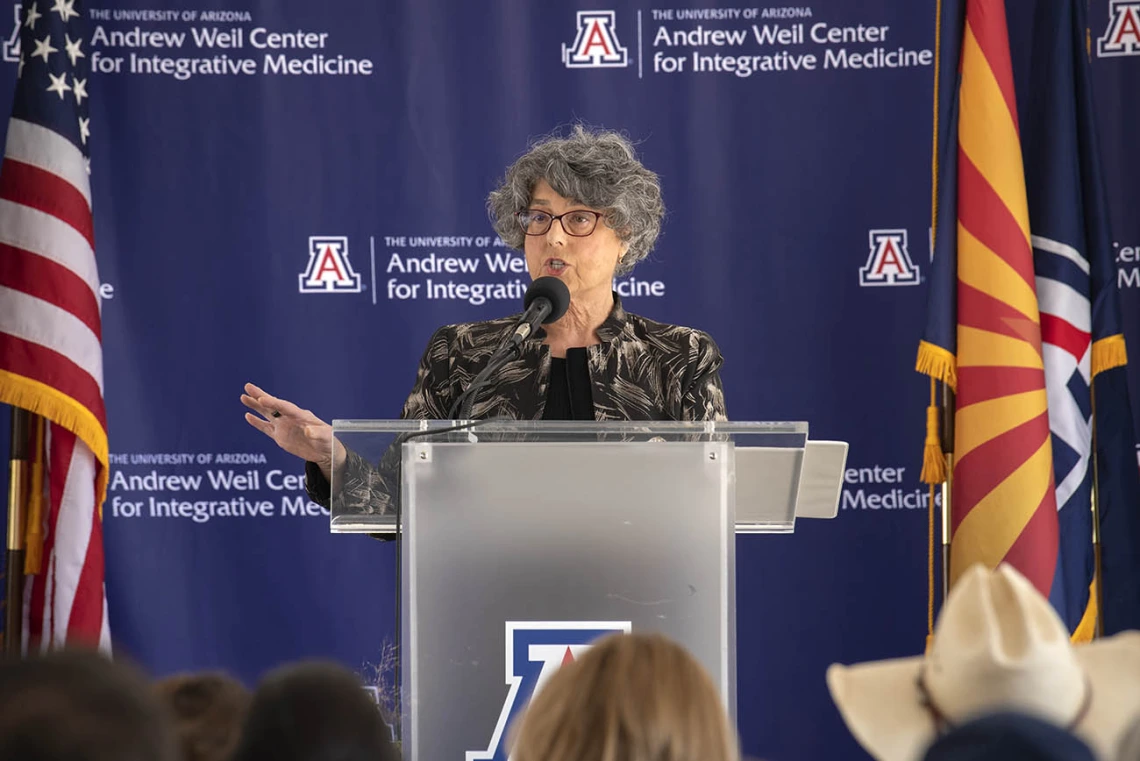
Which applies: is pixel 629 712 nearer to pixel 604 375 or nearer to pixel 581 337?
pixel 604 375

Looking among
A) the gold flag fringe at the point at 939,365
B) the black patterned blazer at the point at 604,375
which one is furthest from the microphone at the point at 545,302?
the gold flag fringe at the point at 939,365

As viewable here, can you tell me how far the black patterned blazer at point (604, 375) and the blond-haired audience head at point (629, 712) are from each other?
187 cm

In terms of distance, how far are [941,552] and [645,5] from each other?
2.09 metres

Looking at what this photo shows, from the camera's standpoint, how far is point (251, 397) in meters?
2.36

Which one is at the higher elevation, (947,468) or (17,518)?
(947,468)

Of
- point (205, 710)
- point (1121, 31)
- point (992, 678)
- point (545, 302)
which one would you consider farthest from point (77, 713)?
point (1121, 31)

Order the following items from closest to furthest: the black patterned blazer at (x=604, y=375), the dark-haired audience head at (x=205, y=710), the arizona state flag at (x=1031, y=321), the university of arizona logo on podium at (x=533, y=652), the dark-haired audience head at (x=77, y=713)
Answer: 1. the dark-haired audience head at (x=77, y=713)
2. the dark-haired audience head at (x=205, y=710)
3. the university of arizona logo on podium at (x=533, y=652)
4. the black patterned blazer at (x=604, y=375)
5. the arizona state flag at (x=1031, y=321)

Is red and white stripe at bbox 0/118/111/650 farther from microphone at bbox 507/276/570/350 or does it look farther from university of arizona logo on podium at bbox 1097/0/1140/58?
university of arizona logo on podium at bbox 1097/0/1140/58

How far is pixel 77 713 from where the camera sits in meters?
0.66

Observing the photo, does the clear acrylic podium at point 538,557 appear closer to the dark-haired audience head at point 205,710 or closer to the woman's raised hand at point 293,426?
the woman's raised hand at point 293,426

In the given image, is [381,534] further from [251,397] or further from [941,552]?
[941,552]

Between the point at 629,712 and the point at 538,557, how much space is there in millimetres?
1019

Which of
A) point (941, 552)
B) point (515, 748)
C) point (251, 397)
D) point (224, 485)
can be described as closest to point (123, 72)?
point (224, 485)

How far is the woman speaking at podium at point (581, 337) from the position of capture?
305 cm
